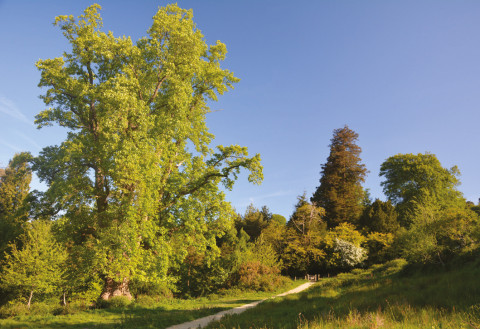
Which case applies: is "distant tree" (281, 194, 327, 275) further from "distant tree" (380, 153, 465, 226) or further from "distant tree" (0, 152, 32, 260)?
"distant tree" (0, 152, 32, 260)

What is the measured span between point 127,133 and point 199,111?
5.93m

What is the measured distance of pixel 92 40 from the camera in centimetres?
1722

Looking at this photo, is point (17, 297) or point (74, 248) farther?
point (17, 297)

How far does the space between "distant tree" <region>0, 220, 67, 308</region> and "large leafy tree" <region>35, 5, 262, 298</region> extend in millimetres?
7259

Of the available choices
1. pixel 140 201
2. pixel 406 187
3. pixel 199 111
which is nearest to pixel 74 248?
pixel 140 201

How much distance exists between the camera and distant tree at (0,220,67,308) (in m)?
20.9

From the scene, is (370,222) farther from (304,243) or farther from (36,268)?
(36,268)

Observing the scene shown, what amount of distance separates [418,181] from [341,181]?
41.9ft

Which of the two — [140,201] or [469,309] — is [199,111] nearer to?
[140,201]

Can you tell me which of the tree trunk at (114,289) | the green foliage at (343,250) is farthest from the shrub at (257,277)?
the tree trunk at (114,289)

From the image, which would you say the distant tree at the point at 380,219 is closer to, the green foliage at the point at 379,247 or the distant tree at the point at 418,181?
the green foliage at the point at 379,247

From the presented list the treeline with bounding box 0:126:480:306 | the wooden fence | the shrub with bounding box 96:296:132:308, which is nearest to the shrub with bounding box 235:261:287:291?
the treeline with bounding box 0:126:480:306

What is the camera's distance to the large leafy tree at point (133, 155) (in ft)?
47.9

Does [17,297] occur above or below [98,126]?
below
